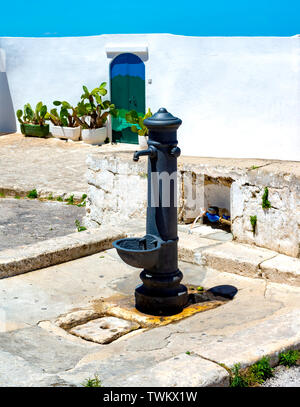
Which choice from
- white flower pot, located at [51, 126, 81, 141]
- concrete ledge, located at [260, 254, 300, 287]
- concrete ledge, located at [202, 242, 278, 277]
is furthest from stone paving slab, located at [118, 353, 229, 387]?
white flower pot, located at [51, 126, 81, 141]

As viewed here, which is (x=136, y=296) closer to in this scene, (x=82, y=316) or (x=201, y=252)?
(x=82, y=316)

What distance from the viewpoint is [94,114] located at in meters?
14.6

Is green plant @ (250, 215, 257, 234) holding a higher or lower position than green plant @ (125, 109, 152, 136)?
lower

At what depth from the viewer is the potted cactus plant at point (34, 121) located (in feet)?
49.7

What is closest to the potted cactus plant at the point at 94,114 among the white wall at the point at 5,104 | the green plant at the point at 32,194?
the white wall at the point at 5,104

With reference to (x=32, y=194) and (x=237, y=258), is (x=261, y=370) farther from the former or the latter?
(x=32, y=194)

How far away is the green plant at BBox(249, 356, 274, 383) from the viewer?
10.8ft

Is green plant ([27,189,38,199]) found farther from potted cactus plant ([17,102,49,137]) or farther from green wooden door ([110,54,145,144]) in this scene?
potted cactus plant ([17,102,49,137])

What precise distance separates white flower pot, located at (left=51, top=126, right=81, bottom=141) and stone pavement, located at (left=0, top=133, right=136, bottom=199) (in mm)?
161

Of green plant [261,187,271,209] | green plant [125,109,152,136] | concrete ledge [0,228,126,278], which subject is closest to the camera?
concrete ledge [0,228,126,278]

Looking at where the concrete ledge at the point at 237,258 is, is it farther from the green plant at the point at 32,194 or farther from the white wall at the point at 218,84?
the white wall at the point at 218,84

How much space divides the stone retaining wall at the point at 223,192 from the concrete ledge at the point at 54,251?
0.80 metres

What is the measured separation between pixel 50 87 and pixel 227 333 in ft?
41.1

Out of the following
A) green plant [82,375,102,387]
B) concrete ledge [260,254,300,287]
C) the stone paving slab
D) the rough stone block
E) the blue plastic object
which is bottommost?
the rough stone block
